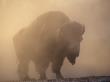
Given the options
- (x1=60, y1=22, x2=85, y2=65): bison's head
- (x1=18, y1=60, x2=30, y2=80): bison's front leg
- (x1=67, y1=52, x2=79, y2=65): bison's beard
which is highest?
(x1=60, y1=22, x2=85, y2=65): bison's head

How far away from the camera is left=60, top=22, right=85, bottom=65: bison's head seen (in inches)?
104

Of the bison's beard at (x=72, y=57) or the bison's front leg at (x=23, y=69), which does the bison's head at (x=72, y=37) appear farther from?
the bison's front leg at (x=23, y=69)

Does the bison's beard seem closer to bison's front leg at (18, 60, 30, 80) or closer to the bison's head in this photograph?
the bison's head

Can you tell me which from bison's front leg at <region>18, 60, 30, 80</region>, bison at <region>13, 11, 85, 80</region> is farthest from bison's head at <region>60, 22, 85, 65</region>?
bison's front leg at <region>18, 60, 30, 80</region>

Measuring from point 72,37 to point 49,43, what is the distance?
0.72 ft

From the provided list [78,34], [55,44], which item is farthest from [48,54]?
[78,34]

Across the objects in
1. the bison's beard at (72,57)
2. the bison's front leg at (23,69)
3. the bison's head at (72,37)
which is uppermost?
the bison's head at (72,37)

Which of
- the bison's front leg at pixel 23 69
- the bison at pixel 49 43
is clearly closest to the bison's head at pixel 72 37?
the bison at pixel 49 43

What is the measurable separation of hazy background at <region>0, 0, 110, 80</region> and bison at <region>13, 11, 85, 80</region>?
0.15 feet

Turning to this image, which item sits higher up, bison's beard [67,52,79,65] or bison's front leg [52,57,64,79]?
bison's beard [67,52,79,65]

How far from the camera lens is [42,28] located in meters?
2.71

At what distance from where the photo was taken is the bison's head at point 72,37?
2652 mm

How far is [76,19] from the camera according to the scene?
267 cm

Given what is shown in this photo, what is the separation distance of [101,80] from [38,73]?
22.5 inches
